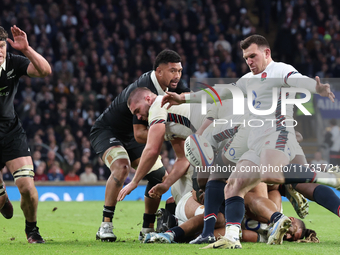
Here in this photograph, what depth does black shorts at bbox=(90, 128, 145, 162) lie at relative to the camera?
6.01m

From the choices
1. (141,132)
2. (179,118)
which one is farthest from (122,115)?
(179,118)

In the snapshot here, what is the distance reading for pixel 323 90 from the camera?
4.34 meters

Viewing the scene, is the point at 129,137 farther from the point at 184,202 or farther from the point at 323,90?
the point at 323,90

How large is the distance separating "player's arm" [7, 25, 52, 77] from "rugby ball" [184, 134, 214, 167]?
1.62m

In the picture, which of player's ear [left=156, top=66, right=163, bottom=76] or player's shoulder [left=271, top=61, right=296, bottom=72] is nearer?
player's shoulder [left=271, top=61, right=296, bottom=72]

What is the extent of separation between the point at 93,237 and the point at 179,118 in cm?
176

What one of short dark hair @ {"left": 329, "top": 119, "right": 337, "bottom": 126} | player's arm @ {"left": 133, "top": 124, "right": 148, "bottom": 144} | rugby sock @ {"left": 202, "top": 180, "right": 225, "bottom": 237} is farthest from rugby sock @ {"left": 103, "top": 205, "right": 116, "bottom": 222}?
short dark hair @ {"left": 329, "top": 119, "right": 337, "bottom": 126}

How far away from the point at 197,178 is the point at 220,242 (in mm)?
1105

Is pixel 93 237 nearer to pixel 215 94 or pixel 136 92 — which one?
pixel 136 92

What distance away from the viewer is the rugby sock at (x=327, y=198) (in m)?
4.70

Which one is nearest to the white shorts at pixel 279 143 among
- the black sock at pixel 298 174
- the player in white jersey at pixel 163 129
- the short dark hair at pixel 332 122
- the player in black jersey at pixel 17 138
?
the black sock at pixel 298 174

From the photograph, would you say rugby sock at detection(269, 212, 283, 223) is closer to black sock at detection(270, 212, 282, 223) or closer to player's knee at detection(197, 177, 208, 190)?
black sock at detection(270, 212, 282, 223)

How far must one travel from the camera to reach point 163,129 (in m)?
5.01

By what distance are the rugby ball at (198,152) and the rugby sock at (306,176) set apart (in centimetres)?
75
